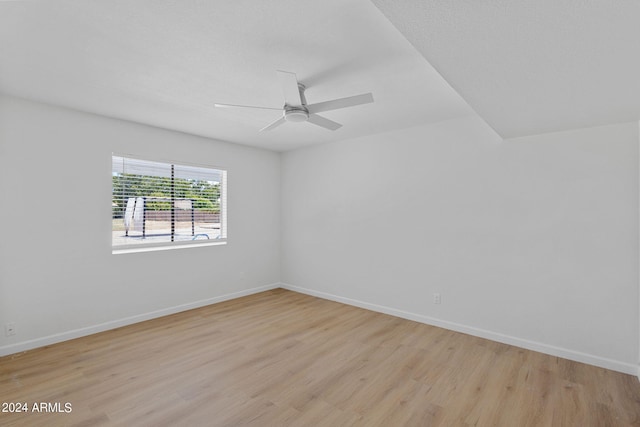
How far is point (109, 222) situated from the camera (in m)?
3.49

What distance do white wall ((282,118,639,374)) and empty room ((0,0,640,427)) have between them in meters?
0.02

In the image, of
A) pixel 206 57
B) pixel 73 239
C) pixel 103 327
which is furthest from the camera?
pixel 103 327

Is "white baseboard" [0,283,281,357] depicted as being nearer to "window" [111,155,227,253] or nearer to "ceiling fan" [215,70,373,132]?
"window" [111,155,227,253]

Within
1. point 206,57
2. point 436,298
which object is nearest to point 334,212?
point 436,298

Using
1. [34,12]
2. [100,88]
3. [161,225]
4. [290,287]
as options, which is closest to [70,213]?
[161,225]

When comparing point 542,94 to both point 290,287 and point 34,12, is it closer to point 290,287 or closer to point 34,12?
point 34,12

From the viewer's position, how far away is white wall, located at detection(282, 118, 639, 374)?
2.66 meters

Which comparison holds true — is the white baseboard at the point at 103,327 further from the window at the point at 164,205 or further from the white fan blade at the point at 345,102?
the white fan blade at the point at 345,102

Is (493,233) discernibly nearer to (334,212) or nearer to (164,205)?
(334,212)

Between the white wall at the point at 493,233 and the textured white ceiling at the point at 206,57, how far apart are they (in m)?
0.79

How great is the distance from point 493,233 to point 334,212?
2.22 meters

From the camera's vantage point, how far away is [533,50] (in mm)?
1497

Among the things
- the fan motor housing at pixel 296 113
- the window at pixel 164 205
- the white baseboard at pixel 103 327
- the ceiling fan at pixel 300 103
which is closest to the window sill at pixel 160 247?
the window at pixel 164 205

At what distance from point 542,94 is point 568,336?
2.30 meters
